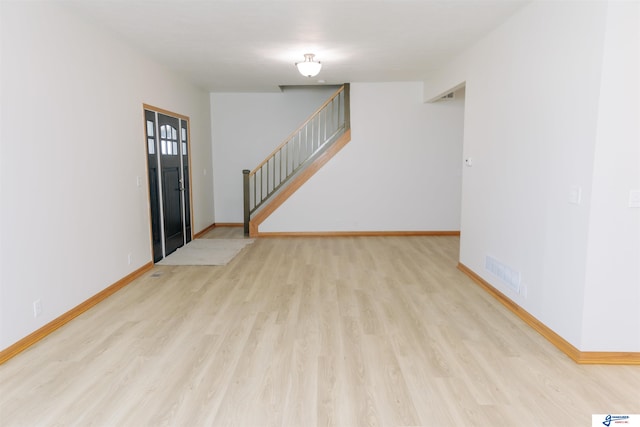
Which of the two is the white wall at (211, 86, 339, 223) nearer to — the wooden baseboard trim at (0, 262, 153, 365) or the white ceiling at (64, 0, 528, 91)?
the white ceiling at (64, 0, 528, 91)

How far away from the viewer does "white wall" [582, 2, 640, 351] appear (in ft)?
8.06

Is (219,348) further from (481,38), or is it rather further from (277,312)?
(481,38)

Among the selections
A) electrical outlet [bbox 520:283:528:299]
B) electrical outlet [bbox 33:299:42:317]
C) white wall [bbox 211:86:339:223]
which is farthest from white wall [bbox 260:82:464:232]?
electrical outlet [bbox 33:299:42:317]

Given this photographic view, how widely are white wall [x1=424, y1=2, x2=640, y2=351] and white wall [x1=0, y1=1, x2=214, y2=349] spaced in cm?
388

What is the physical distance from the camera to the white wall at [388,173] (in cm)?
697

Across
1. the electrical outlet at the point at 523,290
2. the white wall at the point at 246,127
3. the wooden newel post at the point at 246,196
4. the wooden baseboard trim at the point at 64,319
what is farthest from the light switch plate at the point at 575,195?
the white wall at the point at 246,127

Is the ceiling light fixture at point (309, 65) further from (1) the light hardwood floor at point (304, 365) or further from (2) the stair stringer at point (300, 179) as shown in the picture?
(1) the light hardwood floor at point (304, 365)

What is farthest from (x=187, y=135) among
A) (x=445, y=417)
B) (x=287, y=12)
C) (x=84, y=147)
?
(x=445, y=417)

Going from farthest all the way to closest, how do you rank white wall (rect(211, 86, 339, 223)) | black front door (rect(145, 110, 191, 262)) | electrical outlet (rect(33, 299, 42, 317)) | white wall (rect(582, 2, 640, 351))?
1. white wall (rect(211, 86, 339, 223))
2. black front door (rect(145, 110, 191, 262))
3. electrical outlet (rect(33, 299, 42, 317))
4. white wall (rect(582, 2, 640, 351))

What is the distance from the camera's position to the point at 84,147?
12.1 ft

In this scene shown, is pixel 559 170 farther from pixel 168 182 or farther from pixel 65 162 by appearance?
pixel 168 182

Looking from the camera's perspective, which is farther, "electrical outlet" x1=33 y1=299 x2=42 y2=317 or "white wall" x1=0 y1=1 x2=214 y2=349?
"electrical outlet" x1=33 y1=299 x2=42 y2=317

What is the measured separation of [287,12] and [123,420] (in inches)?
127

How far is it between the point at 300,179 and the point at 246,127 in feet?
6.34
